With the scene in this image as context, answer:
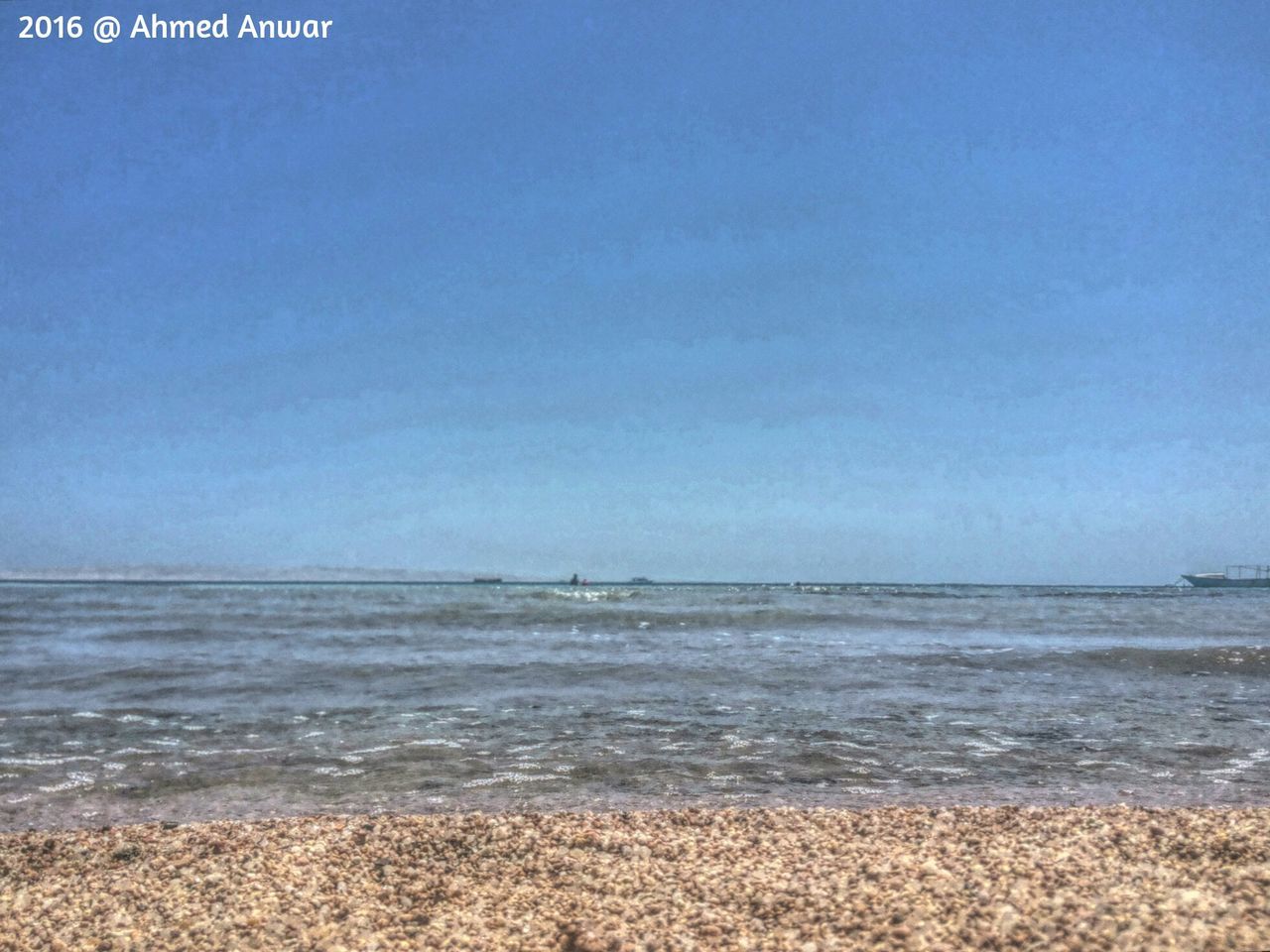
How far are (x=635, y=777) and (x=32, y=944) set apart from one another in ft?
14.3

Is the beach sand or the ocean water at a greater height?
the beach sand

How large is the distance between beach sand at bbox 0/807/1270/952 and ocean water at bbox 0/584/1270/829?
46.4 inches

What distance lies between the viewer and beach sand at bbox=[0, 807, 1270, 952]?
3.67m

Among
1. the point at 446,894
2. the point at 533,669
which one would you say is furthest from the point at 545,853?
the point at 533,669

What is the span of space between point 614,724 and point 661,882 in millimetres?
5647

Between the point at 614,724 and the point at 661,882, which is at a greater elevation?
the point at 661,882

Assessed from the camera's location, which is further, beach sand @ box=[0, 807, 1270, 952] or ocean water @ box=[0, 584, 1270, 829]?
ocean water @ box=[0, 584, 1270, 829]

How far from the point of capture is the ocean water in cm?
711

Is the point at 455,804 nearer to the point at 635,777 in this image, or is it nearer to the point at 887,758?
the point at 635,777

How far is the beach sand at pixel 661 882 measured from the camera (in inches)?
144

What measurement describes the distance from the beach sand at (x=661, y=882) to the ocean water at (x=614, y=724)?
1179 mm

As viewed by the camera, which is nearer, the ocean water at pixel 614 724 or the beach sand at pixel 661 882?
the beach sand at pixel 661 882

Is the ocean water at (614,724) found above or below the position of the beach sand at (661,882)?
below

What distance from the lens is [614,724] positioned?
999cm
